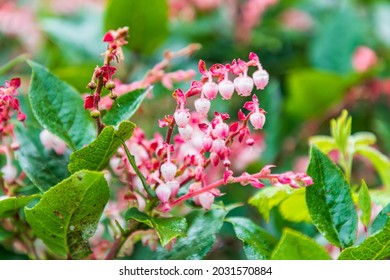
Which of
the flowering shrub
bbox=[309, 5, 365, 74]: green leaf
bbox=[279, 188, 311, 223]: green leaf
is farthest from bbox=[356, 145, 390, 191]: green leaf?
bbox=[309, 5, 365, 74]: green leaf

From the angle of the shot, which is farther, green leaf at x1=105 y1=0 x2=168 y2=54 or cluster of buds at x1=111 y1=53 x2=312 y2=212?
green leaf at x1=105 y1=0 x2=168 y2=54

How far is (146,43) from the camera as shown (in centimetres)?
116

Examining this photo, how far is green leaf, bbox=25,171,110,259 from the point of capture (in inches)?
23.7

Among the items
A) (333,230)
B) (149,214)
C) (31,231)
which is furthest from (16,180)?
(333,230)

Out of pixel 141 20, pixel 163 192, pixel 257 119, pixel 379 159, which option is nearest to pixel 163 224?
pixel 163 192

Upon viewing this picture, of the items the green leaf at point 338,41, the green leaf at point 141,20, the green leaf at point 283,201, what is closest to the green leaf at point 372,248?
the green leaf at point 283,201

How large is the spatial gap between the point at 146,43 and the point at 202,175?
0.56 m

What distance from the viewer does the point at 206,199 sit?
2.21 ft

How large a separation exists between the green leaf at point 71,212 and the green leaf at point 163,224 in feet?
0.12

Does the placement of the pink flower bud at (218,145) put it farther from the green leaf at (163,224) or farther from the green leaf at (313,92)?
the green leaf at (313,92)

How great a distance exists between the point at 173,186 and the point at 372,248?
0.20 metres

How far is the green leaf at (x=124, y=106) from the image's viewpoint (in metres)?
0.69

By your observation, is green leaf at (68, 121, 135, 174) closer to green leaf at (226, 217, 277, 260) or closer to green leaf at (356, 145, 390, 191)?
green leaf at (226, 217, 277, 260)

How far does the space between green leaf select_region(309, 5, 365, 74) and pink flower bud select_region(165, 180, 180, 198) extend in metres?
0.80
